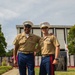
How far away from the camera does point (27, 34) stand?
7.20m

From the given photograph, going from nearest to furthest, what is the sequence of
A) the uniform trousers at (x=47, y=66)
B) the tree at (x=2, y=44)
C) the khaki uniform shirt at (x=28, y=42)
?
the uniform trousers at (x=47, y=66)
the khaki uniform shirt at (x=28, y=42)
the tree at (x=2, y=44)

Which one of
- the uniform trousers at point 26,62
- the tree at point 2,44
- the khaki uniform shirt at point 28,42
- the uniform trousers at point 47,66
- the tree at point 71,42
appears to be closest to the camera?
the uniform trousers at point 47,66

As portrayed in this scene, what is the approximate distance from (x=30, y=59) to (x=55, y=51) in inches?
24.0

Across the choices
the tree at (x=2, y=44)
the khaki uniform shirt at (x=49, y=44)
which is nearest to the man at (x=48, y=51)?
the khaki uniform shirt at (x=49, y=44)

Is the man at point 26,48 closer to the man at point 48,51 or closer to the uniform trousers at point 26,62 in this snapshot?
the uniform trousers at point 26,62

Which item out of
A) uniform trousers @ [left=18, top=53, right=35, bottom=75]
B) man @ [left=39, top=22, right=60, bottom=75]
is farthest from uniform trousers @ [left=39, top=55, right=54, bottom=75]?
uniform trousers @ [left=18, top=53, right=35, bottom=75]

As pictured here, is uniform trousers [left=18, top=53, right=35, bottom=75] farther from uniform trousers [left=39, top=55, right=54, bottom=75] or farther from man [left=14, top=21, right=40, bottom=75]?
uniform trousers [left=39, top=55, right=54, bottom=75]

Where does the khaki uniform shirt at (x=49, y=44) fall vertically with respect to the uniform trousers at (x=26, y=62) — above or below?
above

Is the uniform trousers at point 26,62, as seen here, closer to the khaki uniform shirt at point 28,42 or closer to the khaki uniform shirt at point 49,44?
the khaki uniform shirt at point 28,42

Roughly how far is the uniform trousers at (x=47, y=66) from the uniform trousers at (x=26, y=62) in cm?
24

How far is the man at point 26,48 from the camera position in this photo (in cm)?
708

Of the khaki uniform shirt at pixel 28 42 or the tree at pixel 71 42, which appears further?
the tree at pixel 71 42

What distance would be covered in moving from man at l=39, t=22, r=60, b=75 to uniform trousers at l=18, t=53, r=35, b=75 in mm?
231

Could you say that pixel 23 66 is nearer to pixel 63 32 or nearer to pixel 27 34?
pixel 27 34
